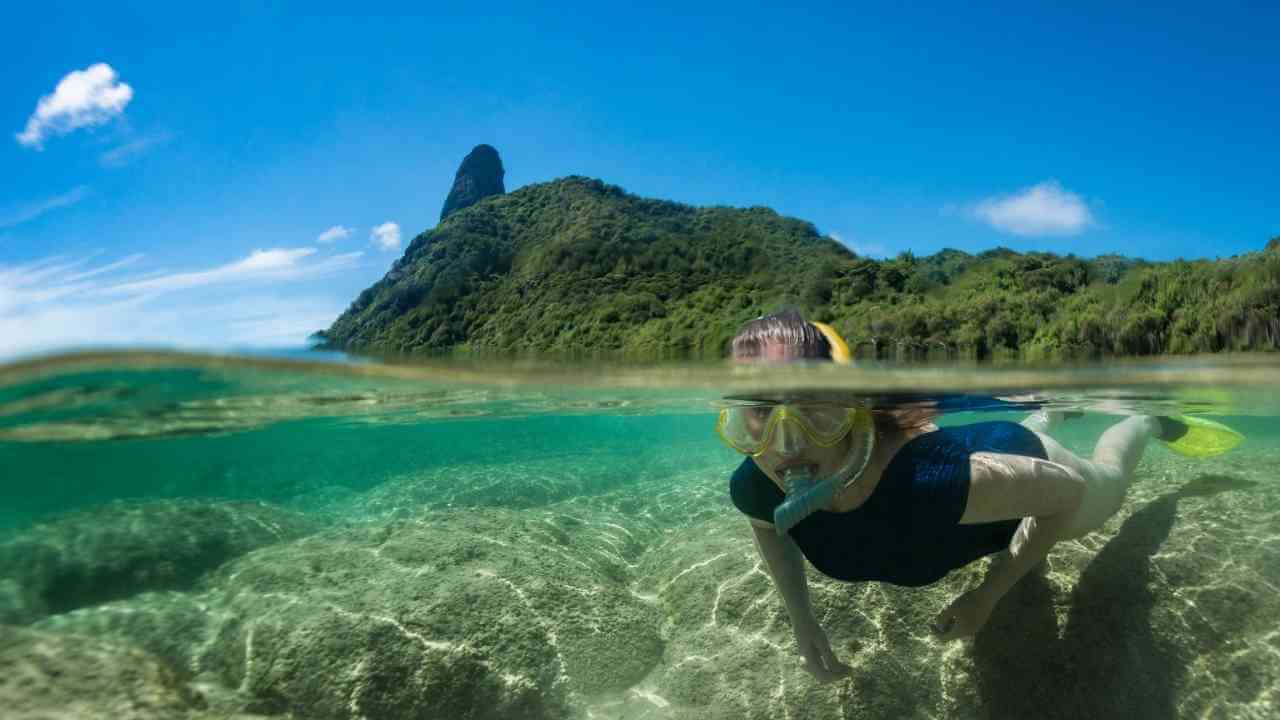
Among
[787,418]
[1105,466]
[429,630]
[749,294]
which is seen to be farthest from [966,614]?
[749,294]

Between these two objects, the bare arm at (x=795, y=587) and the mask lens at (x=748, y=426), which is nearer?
the mask lens at (x=748, y=426)

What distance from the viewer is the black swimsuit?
3.57 meters

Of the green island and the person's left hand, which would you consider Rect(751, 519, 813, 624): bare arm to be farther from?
the green island

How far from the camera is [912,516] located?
3.66 m

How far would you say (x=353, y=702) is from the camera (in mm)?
A: 4523

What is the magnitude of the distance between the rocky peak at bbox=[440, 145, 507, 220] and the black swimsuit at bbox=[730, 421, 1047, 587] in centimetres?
6857

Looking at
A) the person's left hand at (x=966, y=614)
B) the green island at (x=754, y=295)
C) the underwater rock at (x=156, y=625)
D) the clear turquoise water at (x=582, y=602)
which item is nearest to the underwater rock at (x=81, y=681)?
the clear turquoise water at (x=582, y=602)

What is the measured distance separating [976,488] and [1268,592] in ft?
11.5

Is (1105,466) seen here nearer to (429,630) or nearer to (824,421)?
(824,421)

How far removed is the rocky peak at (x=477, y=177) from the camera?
70.6m

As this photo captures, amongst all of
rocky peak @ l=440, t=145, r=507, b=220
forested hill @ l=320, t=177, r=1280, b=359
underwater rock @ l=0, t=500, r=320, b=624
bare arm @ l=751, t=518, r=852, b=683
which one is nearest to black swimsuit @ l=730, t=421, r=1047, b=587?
bare arm @ l=751, t=518, r=852, b=683

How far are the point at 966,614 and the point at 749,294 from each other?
1338 centimetres

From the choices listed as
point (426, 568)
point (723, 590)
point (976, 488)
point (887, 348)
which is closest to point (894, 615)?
point (723, 590)

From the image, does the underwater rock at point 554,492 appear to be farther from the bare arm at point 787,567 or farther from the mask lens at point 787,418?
the mask lens at point 787,418
